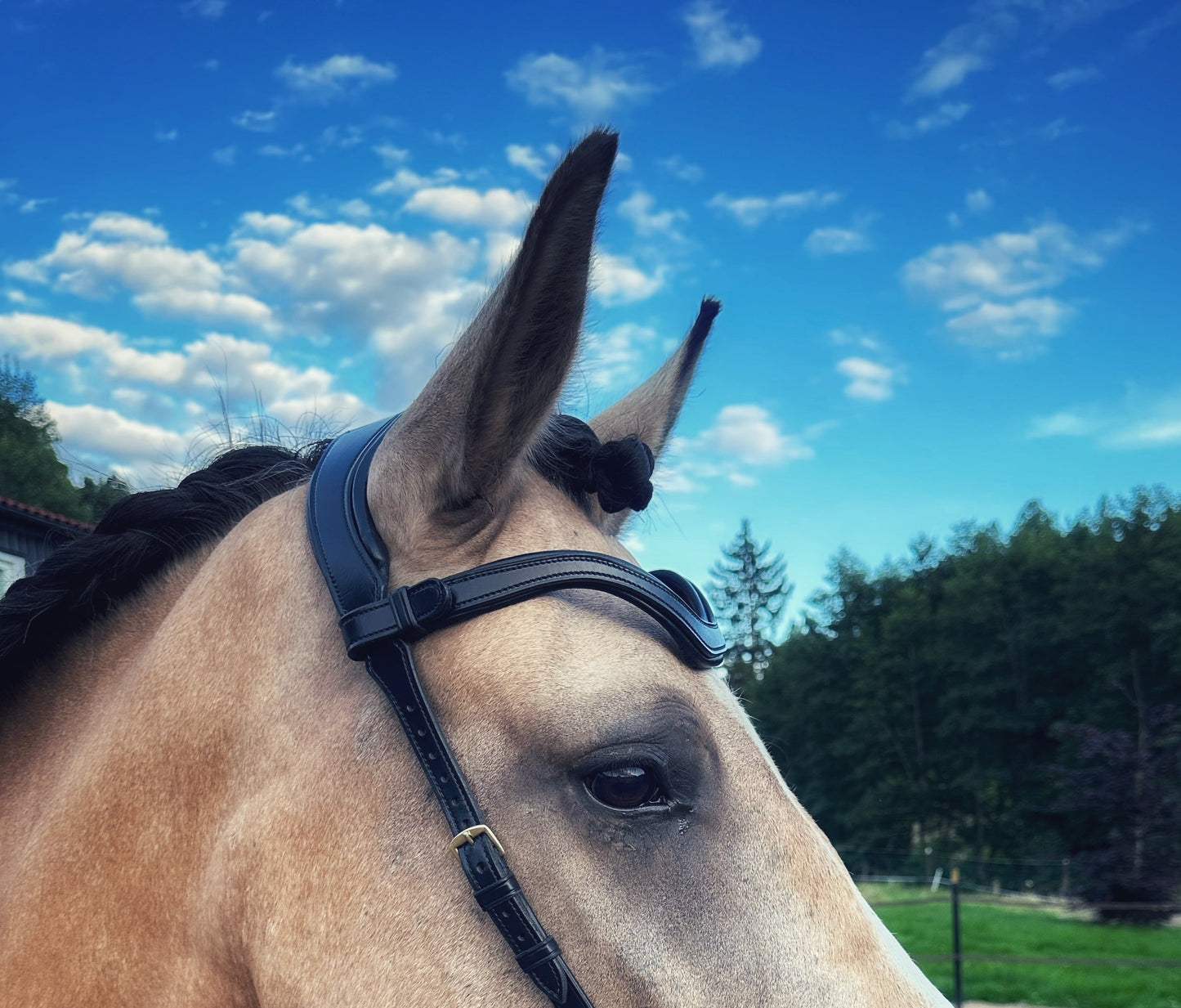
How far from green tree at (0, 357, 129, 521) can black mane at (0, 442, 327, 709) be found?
937 millimetres

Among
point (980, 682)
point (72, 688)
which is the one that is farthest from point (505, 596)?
point (980, 682)

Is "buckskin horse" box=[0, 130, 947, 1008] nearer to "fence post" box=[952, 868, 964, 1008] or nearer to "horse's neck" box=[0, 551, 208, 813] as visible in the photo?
"horse's neck" box=[0, 551, 208, 813]

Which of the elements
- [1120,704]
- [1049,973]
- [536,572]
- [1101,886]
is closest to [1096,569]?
[1120,704]

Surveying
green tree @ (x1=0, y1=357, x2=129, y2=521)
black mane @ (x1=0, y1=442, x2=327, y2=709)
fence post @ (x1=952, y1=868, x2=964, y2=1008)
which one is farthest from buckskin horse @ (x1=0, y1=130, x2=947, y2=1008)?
fence post @ (x1=952, y1=868, x2=964, y2=1008)

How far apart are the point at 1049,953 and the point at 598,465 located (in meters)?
18.2

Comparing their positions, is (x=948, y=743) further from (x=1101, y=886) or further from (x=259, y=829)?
(x=259, y=829)

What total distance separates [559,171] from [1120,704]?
173ft

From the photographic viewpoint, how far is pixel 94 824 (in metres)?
1.85

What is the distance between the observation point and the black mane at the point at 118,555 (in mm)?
2143

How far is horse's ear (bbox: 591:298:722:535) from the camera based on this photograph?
2.53 meters

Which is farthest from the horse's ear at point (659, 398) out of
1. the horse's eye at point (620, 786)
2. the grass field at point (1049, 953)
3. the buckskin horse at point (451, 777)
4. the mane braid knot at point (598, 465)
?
the grass field at point (1049, 953)

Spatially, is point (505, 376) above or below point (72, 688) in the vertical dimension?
above

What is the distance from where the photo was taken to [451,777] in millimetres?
1617

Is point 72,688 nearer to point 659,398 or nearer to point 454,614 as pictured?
point 454,614
